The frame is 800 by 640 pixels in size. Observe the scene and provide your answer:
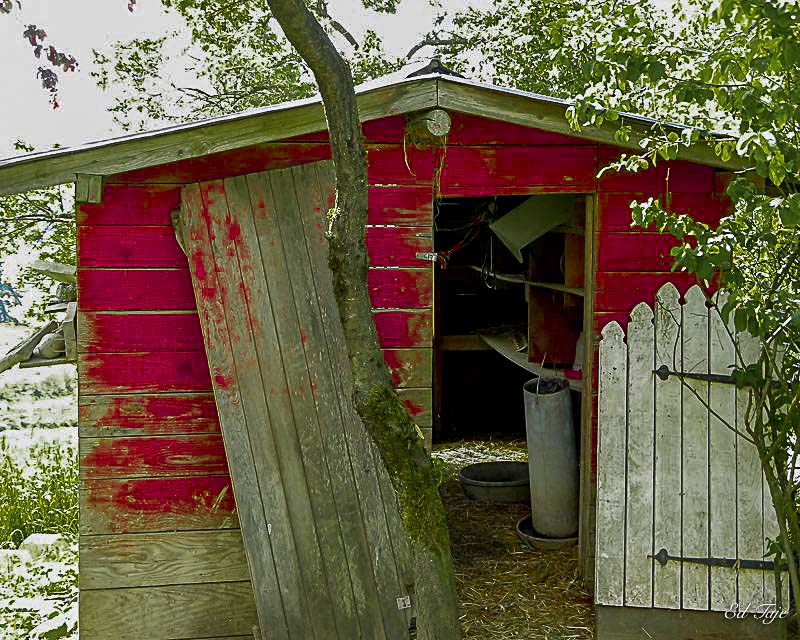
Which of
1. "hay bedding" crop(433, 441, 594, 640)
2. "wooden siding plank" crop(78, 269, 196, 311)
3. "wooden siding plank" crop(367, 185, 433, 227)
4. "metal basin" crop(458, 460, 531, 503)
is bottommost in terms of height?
"hay bedding" crop(433, 441, 594, 640)

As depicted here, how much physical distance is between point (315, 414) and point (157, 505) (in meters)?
0.96

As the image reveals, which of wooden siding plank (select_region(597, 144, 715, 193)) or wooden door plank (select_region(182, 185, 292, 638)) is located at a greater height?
wooden siding plank (select_region(597, 144, 715, 193))

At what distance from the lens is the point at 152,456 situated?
15.0ft

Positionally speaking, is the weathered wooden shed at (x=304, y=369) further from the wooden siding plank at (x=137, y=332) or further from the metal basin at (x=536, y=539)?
the metal basin at (x=536, y=539)

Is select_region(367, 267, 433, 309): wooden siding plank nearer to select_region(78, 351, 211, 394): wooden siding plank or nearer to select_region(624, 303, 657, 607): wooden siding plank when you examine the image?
select_region(78, 351, 211, 394): wooden siding plank

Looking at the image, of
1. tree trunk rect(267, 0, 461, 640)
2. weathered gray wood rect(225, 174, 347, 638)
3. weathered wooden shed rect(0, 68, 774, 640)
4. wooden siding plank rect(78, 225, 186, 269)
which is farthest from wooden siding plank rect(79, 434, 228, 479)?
tree trunk rect(267, 0, 461, 640)

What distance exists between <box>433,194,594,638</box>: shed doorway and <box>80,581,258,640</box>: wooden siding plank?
121 cm

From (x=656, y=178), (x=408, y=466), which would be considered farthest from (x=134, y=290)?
(x=656, y=178)

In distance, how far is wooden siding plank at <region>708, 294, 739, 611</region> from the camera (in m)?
4.46

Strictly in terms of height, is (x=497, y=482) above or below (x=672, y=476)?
below

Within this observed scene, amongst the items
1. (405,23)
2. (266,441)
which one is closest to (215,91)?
(405,23)

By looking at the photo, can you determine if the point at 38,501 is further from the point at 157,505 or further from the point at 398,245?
the point at 398,245

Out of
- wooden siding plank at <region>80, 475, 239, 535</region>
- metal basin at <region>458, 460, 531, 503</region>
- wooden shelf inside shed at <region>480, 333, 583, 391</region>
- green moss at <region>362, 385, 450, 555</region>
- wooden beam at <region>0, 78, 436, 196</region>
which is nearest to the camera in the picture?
green moss at <region>362, 385, 450, 555</region>

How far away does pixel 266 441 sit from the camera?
171 inches
